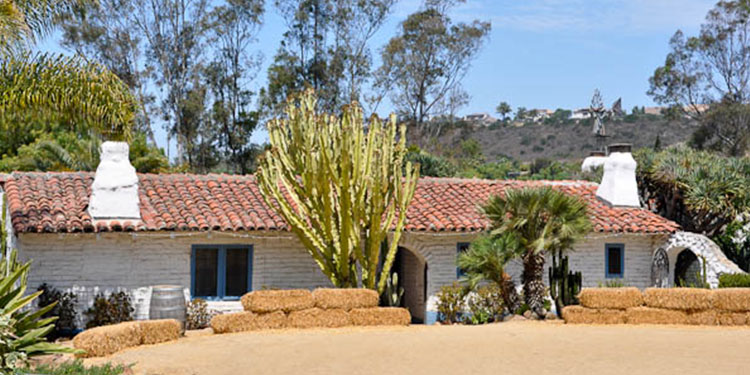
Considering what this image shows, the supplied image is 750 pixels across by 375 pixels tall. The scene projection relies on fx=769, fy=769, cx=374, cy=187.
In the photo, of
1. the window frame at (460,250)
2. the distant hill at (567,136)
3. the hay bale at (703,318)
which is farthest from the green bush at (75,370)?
the distant hill at (567,136)

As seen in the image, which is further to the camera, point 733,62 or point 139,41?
point 733,62

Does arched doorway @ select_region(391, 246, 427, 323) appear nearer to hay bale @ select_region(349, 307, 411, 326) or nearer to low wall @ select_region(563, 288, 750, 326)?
hay bale @ select_region(349, 307, 411, 326)

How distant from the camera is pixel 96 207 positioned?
16.6 metres

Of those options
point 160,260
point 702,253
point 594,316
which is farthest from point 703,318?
point 160,260

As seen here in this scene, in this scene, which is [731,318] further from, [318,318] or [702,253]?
[318,318]

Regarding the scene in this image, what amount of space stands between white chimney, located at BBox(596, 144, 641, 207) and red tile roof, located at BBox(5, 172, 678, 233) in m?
0.27

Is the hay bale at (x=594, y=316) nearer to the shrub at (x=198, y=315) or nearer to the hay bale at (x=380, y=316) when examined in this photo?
the hay bale at (x=380, y=316)

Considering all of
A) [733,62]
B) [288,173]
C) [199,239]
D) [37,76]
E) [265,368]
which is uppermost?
[733,62]

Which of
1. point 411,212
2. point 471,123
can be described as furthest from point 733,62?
point 411,212

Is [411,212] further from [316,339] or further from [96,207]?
[96,207]

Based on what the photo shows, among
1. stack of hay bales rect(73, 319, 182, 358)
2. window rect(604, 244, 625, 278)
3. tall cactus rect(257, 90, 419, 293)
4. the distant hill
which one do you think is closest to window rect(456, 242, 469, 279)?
tall cactus rect(257, 90, 419, 293)

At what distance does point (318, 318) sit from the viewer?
15578 mm

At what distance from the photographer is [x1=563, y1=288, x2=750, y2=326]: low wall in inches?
619

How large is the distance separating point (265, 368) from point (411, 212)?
840 cm
